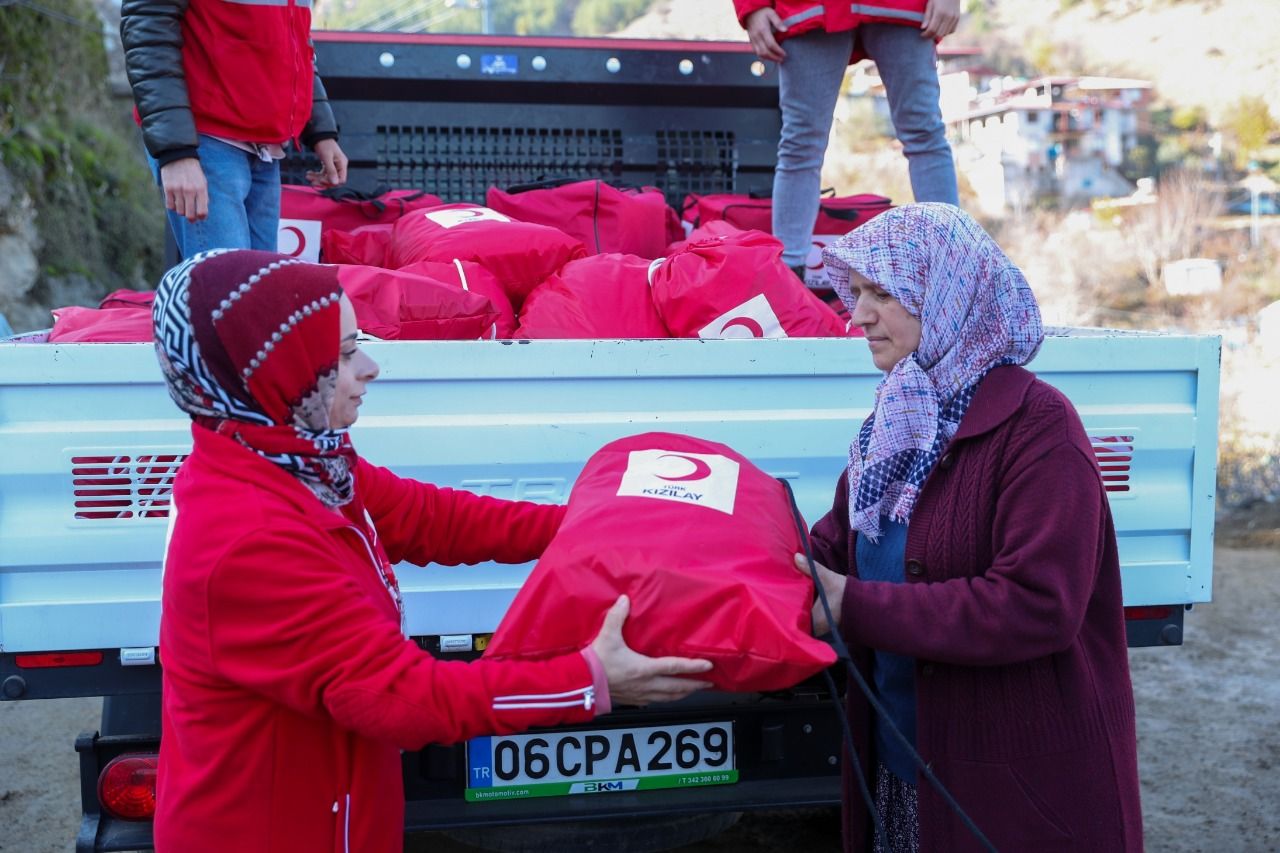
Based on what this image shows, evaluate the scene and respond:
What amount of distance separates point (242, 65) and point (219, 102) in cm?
11

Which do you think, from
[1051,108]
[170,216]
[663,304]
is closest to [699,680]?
[663,304]

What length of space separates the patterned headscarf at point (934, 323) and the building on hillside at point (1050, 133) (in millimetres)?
49207

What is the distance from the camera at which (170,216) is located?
128 inches

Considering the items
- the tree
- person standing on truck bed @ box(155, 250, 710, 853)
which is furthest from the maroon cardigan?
the tree

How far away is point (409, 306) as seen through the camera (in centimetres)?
277

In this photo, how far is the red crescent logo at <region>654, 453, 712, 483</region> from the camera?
1.77 metres

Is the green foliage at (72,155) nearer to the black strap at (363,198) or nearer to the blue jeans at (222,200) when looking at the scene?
the black strap at (363,198)

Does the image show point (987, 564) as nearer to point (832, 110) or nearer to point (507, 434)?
point (507, 434)

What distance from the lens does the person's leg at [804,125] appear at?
11.8 feet

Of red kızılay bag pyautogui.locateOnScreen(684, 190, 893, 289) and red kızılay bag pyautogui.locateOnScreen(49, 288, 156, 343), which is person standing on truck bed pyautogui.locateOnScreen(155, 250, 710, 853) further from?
red kızılay bag pyautogui.locateOnScreen(684, 190, 893, 289)

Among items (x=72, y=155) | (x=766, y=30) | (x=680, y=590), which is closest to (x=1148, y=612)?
(x=680, y=590)

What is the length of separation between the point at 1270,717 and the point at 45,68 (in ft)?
32.8

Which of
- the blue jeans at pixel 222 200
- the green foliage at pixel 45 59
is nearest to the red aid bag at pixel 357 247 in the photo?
the blue jeans at pixel 222 200

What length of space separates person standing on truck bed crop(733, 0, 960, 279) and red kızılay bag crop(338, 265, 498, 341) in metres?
1.14
